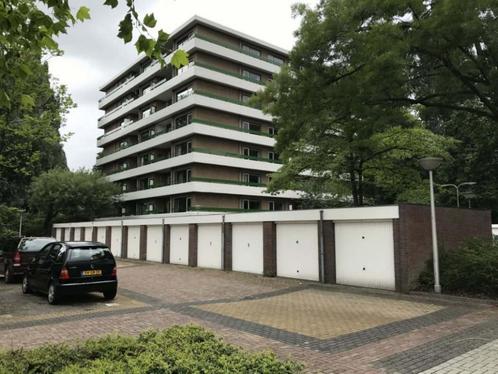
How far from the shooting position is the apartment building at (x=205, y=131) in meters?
40.6

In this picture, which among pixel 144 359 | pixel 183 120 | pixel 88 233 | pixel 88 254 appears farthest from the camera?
pixel 183 120

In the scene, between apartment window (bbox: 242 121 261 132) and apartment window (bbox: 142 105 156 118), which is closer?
apartment window (bbox: 242 121 261 132)

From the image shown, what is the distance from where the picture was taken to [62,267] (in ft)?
37.6

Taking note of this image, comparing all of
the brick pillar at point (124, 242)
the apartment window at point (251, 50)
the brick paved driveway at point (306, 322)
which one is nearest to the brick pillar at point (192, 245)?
the brick paved driveway at point (306, 322)

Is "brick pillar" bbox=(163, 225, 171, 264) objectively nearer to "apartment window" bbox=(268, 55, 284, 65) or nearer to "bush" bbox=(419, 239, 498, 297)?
"bush" bbox=(419, 239, 498, 297)

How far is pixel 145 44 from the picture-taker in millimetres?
4031

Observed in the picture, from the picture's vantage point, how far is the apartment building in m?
40.6

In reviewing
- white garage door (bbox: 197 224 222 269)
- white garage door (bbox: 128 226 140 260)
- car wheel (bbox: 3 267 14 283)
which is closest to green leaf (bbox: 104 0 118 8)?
car wheel (bbox: 3 267 14 283)

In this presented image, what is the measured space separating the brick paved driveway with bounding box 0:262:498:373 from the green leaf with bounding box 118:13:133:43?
4965mm

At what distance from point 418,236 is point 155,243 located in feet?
57.4

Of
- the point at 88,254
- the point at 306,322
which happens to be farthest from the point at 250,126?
the point at 306,322

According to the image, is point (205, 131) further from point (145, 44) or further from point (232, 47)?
point (145, 44)

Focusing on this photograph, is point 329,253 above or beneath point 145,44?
beneath

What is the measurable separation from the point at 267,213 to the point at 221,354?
13.7m
